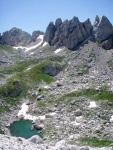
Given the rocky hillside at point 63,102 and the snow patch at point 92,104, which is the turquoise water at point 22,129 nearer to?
the rocky hillside at point 63,102

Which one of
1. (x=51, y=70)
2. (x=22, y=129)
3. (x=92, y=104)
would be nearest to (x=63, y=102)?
(x=92, y=104)

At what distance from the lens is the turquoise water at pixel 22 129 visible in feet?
308

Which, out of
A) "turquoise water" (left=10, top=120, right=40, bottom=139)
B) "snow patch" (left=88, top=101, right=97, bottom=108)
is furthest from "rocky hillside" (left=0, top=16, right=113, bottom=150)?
"turquoise water" (left=10, top=120, right=40, bottom=139)

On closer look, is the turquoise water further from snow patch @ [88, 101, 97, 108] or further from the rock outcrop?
the rock outcrop

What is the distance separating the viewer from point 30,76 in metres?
166

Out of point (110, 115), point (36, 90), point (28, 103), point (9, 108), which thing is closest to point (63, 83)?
point (36, 90)

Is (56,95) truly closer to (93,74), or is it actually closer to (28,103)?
(28,103)

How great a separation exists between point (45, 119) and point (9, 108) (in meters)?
23.4

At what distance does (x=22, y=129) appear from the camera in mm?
100625

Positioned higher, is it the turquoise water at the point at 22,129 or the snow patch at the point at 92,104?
the snow patch at the point at 92,104

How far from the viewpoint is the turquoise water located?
9376 centimetres

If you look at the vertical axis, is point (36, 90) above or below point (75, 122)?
above

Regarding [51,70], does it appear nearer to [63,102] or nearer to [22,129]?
[63,102]

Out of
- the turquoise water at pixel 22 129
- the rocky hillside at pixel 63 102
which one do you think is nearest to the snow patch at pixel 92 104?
the rocky hillside at pixel 63 102
